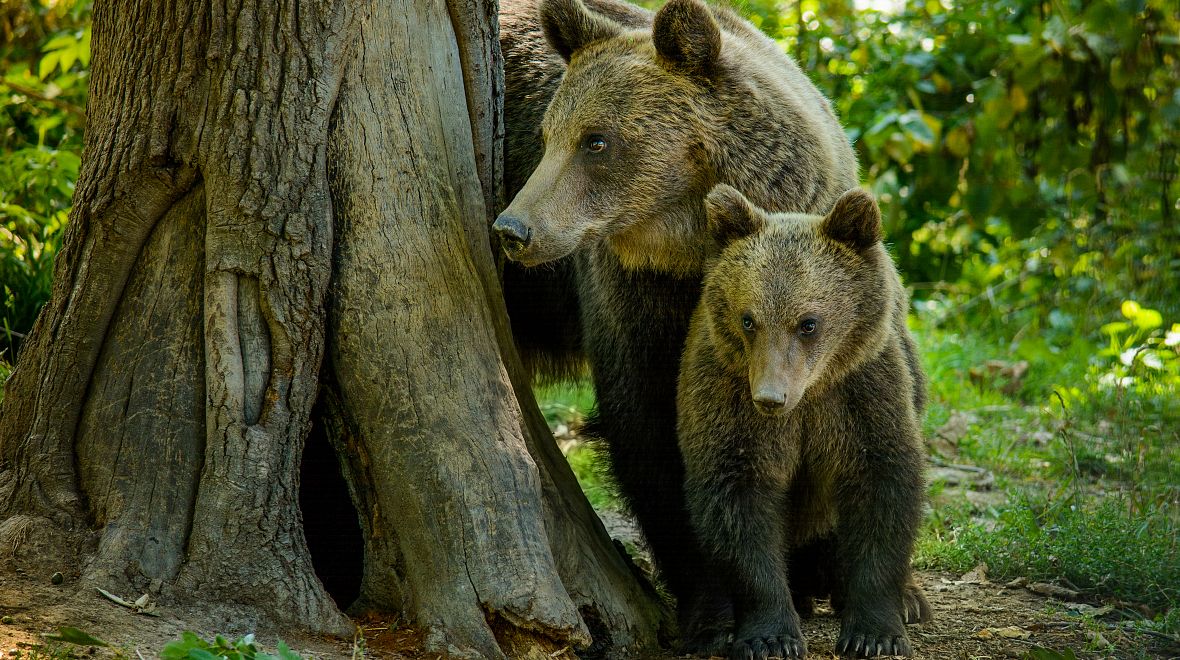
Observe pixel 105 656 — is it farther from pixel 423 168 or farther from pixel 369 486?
pixel 423 168

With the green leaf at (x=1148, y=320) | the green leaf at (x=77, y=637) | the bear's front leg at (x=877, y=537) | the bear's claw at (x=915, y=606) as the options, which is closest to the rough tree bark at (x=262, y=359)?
the green leaf at (x=77, y=637)

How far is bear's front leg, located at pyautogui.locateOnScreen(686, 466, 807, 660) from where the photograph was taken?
425 centimetres

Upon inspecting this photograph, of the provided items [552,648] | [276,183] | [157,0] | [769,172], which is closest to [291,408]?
[276,183]

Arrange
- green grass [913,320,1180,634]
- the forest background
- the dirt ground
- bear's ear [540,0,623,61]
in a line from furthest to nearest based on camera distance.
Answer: the forest background < green grass [913,320,1180,634] < bear's ear [540,0,623,61] < the dirt ground

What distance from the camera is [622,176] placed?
4598 mm

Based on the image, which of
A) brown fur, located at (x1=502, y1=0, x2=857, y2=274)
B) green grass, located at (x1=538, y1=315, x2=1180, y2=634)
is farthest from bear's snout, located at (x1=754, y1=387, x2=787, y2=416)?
green grass, located at (x1=538, y1=315, x2=1180, y2=634)

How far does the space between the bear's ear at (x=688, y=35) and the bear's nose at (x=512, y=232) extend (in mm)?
1026

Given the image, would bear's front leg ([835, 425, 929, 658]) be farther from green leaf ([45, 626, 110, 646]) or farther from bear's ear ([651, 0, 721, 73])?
green leaf ([45, 626, 110, 646])

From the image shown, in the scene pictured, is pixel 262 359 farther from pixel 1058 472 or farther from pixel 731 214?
pixel 1058 472

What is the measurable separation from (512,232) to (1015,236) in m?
6.19

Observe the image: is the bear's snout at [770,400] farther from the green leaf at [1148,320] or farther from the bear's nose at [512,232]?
the green leaf at [1148,320]

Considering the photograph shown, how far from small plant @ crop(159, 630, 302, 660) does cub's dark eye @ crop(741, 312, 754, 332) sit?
6.40ft

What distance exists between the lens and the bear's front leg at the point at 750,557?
167 inches

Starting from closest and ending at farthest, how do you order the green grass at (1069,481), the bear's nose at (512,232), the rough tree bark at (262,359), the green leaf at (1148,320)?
the rough tree bark at (262,359) → the bear's nose at (512,232) → the green grass at (1069,481) → the green leaf at (1148,320)
